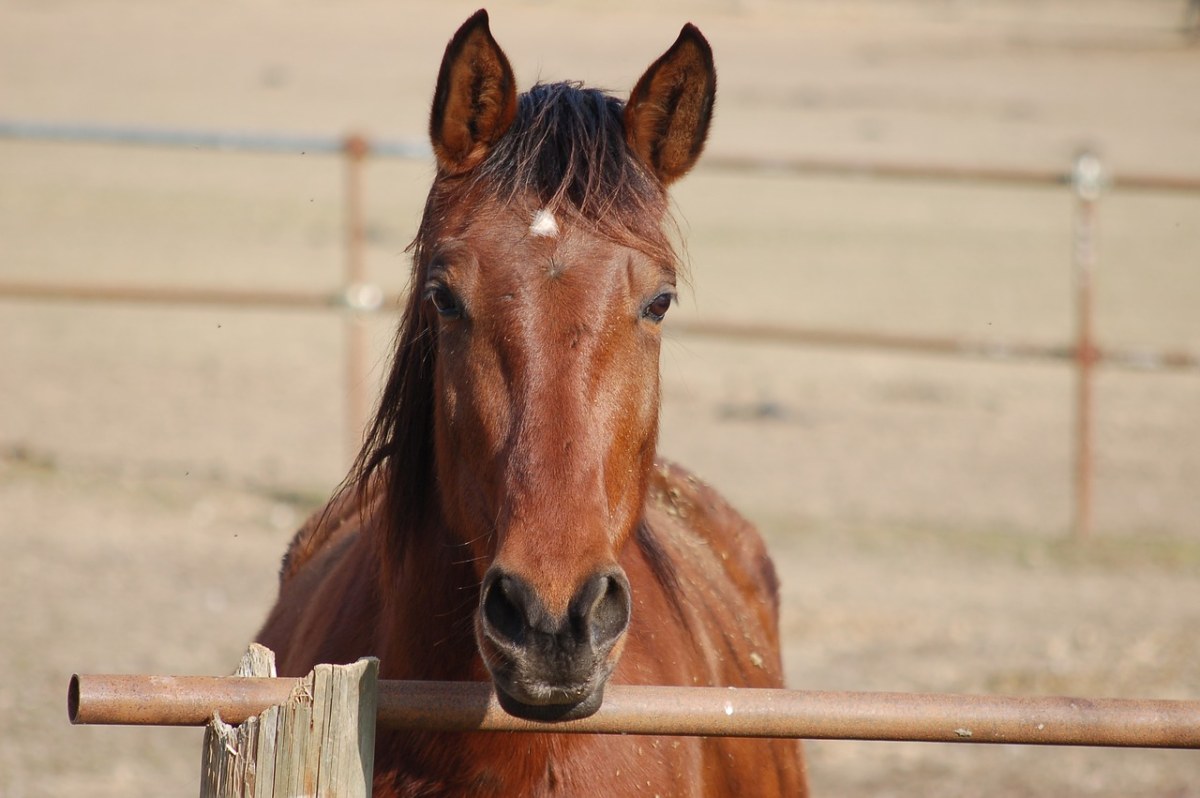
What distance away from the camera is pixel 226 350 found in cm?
1067

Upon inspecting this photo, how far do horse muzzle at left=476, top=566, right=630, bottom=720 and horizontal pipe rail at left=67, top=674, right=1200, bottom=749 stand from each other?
4cm

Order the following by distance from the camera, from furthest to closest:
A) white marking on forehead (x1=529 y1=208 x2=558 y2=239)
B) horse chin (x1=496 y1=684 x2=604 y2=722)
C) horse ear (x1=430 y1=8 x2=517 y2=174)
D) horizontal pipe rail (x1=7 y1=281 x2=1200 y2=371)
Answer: horizontal pipe rail (x1=7 y1=281 x2=1200 y2=371) → horse ear (x1=430 y1=8 x2=517 y2=174) → white marking on forehead (x1=529 y1=208 x2=558 y2=239) → horse chin (x1=496 y1=684 x2=604 y2=722)

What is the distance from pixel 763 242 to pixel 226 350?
768cm

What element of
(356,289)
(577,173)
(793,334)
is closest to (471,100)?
(577,173)

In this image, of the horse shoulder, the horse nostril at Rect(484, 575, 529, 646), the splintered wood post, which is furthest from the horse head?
the horse shoulder

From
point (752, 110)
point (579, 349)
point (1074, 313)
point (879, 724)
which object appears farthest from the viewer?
point (752, 110)

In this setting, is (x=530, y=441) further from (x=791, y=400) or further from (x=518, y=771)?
(x=791, y=400)

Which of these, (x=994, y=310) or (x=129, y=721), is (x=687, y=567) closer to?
(x=129, y=721)

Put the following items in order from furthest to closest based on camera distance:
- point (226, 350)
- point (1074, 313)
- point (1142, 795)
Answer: point (1074, 313), point (226, 350), point (1142, 795)

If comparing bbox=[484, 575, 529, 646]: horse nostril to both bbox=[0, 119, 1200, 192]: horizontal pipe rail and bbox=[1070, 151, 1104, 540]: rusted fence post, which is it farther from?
bbox=[1070, 151, 1104, 540]: rusted fence post

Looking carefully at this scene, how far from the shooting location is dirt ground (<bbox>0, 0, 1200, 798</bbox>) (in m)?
5.38

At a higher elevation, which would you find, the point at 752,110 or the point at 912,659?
the point at 752,110

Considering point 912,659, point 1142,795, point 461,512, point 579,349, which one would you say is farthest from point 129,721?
point 912,659

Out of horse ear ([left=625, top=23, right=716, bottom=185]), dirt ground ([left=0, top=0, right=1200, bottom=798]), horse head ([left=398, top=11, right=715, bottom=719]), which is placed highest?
horse ear ([left=625, top=23, right=716, bottom=185])
